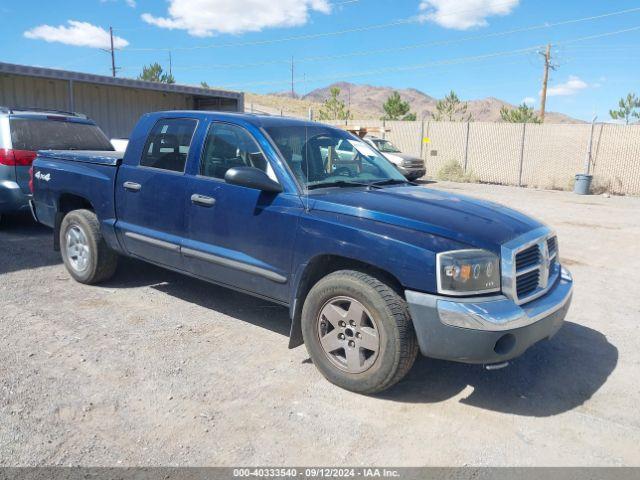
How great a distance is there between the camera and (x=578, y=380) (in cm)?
393

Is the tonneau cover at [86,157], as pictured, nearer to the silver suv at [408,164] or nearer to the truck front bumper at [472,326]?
the truck front bumper at [472,326]

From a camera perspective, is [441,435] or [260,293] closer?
[441,435]

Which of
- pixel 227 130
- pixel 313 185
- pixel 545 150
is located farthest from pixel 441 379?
pixel 545 150

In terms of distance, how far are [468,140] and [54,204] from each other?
19931mm

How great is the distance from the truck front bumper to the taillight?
6563 mm

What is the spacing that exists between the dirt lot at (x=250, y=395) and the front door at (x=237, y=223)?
23.6 inches

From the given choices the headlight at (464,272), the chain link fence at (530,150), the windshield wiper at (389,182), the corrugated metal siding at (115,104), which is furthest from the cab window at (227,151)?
the chain link fence at (530,150)

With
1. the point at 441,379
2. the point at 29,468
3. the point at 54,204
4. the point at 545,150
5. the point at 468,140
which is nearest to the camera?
the point at 29,468

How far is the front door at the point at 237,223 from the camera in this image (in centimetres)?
391

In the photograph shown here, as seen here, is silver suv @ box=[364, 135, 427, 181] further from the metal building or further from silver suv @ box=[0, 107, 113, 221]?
silver suv @ box=[0, 107, 113, 221]

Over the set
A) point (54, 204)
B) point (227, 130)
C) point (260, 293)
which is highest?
point (227, 130)

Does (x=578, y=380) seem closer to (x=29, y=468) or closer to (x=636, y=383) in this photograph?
(x=636, y=383)

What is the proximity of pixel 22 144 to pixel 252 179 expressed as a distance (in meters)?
5.46

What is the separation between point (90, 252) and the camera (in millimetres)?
5492
